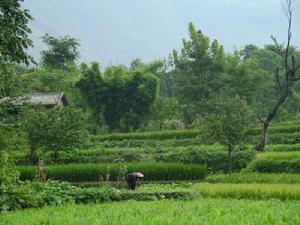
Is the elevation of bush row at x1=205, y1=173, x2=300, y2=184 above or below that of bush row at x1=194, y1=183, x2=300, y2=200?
below

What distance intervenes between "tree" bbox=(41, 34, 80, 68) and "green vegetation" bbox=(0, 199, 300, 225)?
4482cm

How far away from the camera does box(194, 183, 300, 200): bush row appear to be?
13.2 metres

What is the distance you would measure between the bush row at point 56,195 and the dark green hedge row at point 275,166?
9547 mm

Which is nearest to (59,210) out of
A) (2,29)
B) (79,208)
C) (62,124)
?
(79,208)

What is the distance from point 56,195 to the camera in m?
12.1

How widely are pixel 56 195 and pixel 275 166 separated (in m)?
12.3

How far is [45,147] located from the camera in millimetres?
29156

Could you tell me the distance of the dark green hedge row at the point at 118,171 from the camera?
23422 millimetres

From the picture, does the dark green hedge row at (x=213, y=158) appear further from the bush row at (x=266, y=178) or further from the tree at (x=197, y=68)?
the tree at (x=197, y=68)

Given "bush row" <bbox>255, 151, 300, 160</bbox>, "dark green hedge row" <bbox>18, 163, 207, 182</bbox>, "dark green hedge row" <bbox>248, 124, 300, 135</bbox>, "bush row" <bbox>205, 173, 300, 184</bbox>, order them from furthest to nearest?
"dark green hedge row" <bbox>248, 124, 300, 135</bbox> < "dark green hedge row" <bbox>18, 163, 207, 182</bbox> < "bush row" <bbox>255, 151, 300, 160</bbox> < "bush row" <bbox>205, 173, 300, 184</bbox>

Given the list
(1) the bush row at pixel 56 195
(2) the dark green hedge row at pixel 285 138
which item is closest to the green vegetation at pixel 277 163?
(2) the dark green hedge row at pixel 285 138

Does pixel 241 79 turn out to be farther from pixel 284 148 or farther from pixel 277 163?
pixel 277 163

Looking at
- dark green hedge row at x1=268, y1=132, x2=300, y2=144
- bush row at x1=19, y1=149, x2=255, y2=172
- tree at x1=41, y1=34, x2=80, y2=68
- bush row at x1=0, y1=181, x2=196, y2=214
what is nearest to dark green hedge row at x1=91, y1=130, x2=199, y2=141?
bush row at x1=19, y1=149, x2=255, y2=172

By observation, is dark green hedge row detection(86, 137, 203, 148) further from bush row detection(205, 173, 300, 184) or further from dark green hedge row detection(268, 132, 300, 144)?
bush row detection(205, 173, 300, 184)
